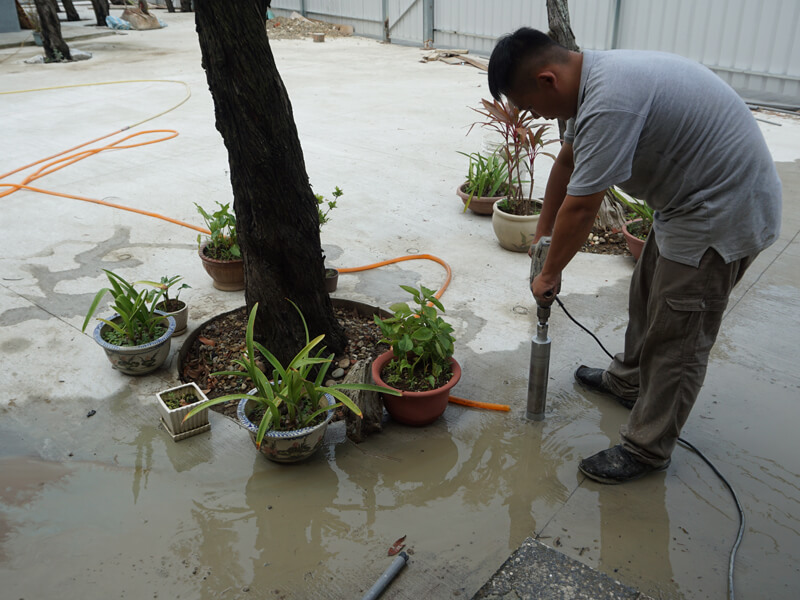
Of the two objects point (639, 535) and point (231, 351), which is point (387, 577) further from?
point (231, 351)

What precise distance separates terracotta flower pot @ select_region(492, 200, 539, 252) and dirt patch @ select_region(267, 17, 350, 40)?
11703 mm

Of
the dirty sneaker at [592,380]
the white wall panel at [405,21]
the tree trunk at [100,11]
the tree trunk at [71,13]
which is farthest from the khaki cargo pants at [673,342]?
the tree trunk at [71,13]

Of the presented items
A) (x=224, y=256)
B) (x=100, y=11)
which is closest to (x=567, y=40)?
(x=224, y=256)

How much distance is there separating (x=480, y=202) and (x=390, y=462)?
8.58ft

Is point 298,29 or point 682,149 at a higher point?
point 682,149

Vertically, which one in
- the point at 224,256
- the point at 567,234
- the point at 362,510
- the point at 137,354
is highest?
the point at 567,234

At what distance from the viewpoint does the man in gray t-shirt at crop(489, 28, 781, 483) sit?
1.89 meters

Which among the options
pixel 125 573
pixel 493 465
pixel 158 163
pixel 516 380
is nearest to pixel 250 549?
pixel 125 573

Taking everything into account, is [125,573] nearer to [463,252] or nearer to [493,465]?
[493,465]

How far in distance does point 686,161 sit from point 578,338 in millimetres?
1425

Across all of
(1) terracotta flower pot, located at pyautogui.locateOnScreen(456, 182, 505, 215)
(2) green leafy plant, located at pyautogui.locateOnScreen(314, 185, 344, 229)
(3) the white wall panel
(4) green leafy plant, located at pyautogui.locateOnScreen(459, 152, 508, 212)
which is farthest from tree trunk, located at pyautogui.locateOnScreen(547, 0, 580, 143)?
(3) the white wall panel

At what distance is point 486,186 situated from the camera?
4684 mm

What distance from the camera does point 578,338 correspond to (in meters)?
3.26

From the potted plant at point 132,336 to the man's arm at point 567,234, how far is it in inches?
67.1
